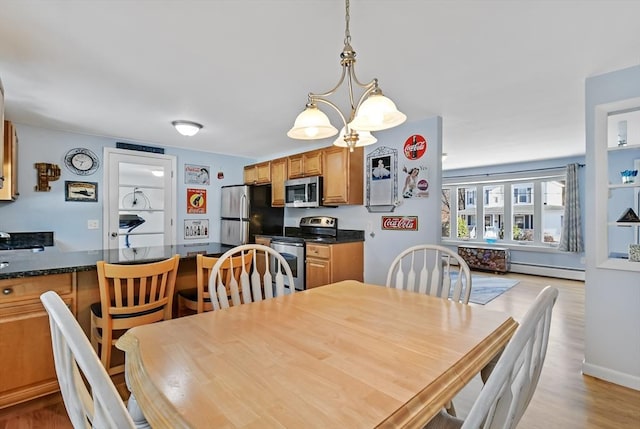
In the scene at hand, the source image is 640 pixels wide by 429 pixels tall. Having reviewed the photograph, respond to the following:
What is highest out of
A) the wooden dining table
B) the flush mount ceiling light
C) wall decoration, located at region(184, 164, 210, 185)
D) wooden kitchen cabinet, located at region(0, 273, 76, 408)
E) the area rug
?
the flush mount ceiling light

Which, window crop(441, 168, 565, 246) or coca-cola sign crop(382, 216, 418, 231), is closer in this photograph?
coca-cola sign crop(382, 216, 418, 231)

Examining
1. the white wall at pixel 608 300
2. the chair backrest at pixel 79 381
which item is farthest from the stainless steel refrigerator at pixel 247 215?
the chair backrest at pixel 79 381

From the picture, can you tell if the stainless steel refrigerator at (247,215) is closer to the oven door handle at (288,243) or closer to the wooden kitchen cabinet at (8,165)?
the oven door handle at (288,243)

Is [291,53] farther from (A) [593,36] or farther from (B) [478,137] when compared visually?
(B) [478,137]

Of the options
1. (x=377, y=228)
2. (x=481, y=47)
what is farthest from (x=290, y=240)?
(x=481, y=47)

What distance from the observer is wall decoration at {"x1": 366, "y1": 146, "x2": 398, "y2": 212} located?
3561mm

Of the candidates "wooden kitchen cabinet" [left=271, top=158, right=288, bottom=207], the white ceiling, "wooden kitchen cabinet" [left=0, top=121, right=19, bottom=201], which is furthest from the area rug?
"wooden kitchen cabinet" [left=0, top=121, right=19, bottom=201]

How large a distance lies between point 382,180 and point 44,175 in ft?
13.1

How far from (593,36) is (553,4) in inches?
20.6

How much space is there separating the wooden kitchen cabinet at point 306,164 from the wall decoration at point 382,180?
68 centimetres

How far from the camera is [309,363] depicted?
0.90 metres

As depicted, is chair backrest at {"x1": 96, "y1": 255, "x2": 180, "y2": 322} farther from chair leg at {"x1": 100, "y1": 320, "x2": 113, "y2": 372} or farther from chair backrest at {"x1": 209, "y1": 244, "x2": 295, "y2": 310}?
chair backrest at {"x1": 209, "y1": 244, "x2": 295, "y2": 310}

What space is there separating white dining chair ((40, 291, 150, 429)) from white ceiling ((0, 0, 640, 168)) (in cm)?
155

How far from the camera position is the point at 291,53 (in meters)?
1.98
